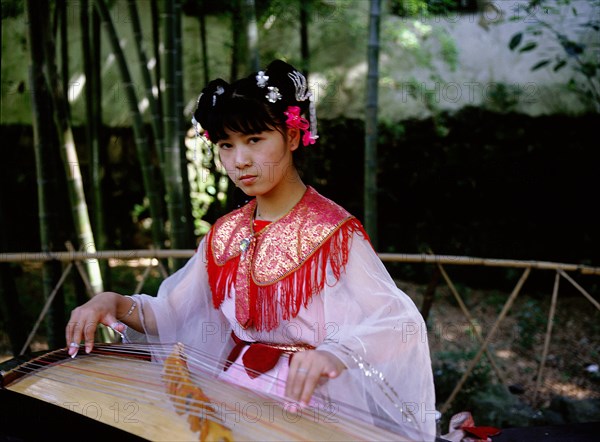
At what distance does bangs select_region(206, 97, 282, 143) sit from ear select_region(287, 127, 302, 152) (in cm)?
8

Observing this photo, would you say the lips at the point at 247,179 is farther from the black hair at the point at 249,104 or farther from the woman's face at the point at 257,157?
the black hair at the point at 249,104

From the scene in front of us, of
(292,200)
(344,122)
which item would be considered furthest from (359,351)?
(344,122)

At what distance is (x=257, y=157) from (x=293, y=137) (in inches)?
5.8

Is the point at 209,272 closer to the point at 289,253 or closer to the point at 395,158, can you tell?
the point at 289,253

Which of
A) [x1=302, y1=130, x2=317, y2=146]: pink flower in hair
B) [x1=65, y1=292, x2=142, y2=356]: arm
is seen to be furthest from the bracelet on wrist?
[x1=302, y1=130, x2=317, y2=146]: pink flower in hair

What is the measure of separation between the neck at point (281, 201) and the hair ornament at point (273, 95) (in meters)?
0.28

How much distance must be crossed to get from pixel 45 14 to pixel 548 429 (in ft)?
8.90

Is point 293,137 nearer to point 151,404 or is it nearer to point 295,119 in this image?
point 295,119

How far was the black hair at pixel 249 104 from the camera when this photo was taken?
1663 millimetres

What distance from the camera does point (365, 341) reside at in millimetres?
1487

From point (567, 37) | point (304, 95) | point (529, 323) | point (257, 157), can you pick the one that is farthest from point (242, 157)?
point (567, 37)

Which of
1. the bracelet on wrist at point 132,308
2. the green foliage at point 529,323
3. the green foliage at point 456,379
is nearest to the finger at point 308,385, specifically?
the bracelet on wrist at point 132,308

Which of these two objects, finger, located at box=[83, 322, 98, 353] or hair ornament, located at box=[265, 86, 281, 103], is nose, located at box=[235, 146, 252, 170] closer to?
hair ornament, located at box=[265, 86, 281, 103]

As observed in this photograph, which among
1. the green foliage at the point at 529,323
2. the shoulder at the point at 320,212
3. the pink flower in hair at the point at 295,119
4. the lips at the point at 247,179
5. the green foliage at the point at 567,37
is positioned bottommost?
the green foliage at the point at 529,323
